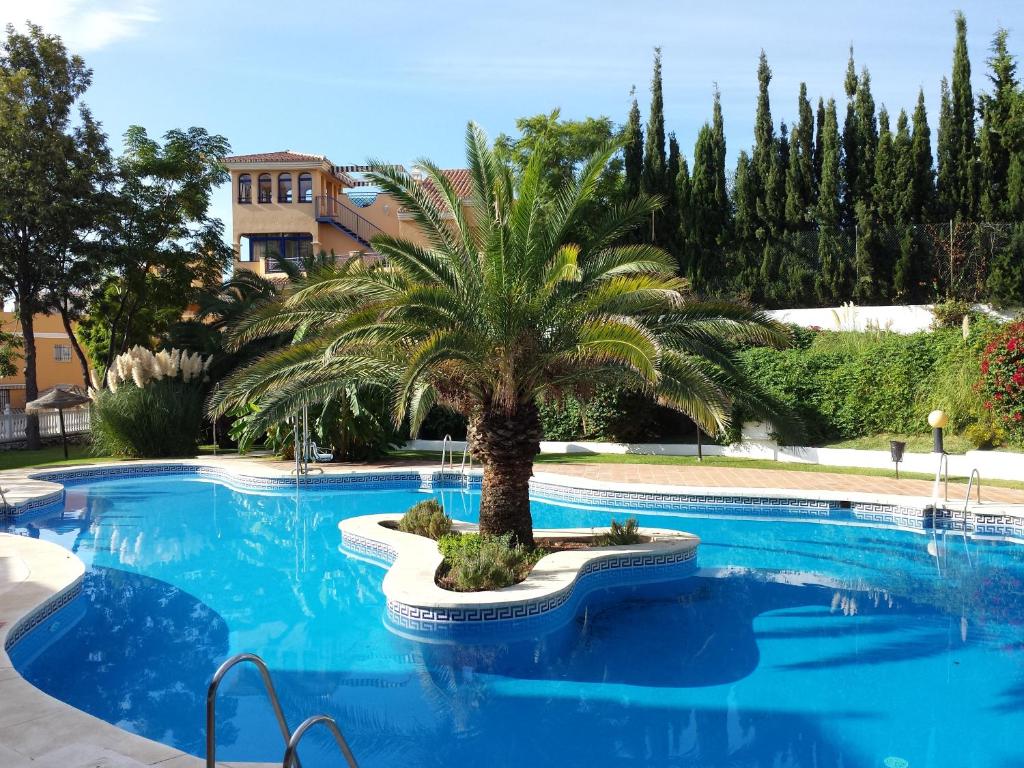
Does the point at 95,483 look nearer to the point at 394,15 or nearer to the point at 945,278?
the point at 394,15

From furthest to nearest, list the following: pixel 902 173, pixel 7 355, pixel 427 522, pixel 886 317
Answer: pixel 7 355 < pixel 902 173 < pixel 886 317 < pixel 427 522

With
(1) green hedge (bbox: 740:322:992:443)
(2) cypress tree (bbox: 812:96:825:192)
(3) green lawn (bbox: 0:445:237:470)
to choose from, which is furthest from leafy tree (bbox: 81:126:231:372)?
(2) cypress tree (bbox: 812:96:825:192)

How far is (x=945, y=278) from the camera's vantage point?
26328 millimetres

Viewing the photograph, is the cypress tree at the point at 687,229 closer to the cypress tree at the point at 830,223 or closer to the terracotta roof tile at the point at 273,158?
the cypress tree at the point at 830,223

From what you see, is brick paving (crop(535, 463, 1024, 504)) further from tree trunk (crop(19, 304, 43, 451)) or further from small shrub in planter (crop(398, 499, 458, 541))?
tree trunk (crop(19, 304, 43, 451))

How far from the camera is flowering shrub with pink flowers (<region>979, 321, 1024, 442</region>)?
16.3 metres

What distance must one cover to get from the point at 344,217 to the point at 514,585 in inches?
1291

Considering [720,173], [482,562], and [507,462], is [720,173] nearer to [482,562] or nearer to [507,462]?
[507,462]

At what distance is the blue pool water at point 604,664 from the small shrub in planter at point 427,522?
35.0 inches

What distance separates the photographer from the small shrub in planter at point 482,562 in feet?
28.5

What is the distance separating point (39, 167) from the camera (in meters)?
23.0

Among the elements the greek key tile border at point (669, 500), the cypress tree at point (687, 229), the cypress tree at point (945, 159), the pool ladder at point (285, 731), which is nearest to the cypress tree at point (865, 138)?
the cypress tree at point (945, 159)

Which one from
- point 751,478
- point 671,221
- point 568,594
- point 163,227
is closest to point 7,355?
point 163,227

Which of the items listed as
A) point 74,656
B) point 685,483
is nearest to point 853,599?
point 685,483
